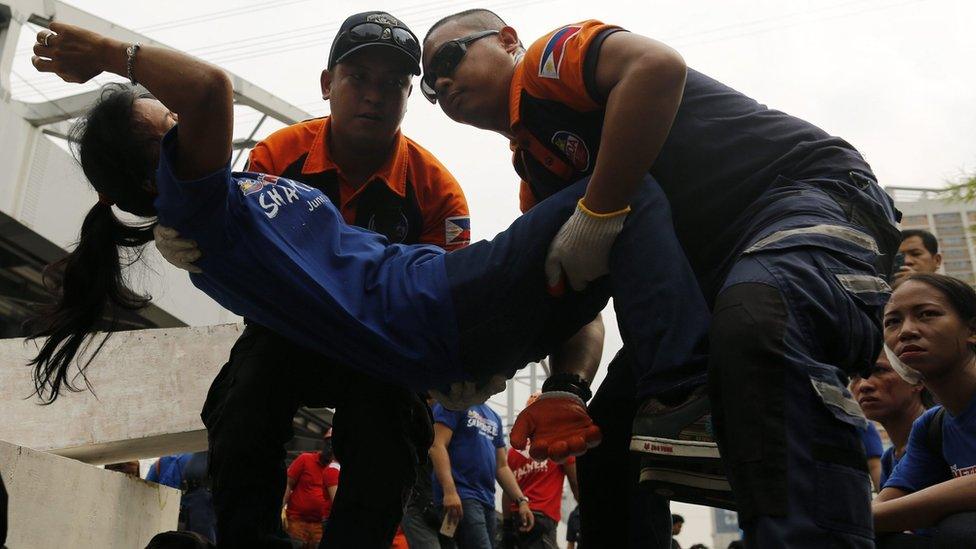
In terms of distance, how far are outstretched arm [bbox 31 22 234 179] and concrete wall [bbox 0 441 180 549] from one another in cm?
174

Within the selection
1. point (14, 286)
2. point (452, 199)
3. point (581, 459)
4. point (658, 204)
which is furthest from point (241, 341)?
point (14, 286)

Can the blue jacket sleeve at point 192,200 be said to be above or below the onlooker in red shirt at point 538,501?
above

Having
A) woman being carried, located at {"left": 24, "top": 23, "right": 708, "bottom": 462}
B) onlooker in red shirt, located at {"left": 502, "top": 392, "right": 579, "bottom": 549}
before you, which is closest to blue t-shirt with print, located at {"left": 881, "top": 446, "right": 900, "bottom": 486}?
woman being carried, located at {"left": 24, "top": 23, "right": 708, "bottom": 462}

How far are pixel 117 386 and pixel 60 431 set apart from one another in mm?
382

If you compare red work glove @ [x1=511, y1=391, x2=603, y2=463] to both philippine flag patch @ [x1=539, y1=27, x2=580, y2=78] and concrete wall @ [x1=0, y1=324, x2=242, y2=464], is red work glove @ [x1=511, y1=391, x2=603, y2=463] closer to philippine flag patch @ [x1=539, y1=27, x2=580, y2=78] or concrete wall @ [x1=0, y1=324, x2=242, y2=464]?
philippine flag patch @ [x1=539, y1=27, x2=580, y2=78]

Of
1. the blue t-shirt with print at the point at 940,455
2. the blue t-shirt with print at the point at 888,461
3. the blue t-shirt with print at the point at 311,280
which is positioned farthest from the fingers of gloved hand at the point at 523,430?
the blue t-shirt with print at the point at 888,461

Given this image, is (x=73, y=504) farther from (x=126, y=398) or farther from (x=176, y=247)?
(x=176, y=247)

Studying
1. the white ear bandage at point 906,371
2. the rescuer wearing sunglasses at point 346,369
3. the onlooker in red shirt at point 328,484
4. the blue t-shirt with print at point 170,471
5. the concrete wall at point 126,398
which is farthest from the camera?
the blue t-shirt with print at point 170,471

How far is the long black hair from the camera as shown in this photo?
267cm

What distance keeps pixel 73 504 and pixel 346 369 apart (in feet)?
5.79

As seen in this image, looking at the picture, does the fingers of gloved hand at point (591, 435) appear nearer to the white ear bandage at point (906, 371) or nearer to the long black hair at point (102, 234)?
the long black hair at point (102, 234)

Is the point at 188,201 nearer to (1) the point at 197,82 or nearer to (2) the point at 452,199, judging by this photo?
(1) the point at 197,82

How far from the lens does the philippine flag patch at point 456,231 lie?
3.25 metres

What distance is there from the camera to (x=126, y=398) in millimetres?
5160
